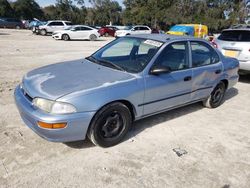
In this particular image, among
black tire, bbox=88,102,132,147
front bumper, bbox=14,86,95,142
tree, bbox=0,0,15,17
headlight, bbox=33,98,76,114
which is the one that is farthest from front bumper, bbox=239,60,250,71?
tree, bbox=0,0,15,17

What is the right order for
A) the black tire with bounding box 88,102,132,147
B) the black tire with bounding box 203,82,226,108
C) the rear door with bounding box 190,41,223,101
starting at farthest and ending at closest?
the black tire with bounding box 203,82,226,108, the rear door with bounding box 190,41,223,101, the black tire with bounding box 88,102,132,147

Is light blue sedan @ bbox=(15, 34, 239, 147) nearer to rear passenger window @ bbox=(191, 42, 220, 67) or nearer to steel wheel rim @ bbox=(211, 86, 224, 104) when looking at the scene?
rear passenger window @ bbox=(191, 42, 220, 67)

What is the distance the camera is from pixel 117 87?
3334 millimetres

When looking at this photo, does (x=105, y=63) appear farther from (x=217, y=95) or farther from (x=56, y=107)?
(x=217, y=95)

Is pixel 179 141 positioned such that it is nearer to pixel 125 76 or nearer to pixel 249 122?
pixel 125 76

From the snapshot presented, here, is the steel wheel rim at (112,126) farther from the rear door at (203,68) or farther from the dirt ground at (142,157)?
the rear door at (203,68)

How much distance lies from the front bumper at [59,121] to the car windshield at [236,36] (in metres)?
5.79

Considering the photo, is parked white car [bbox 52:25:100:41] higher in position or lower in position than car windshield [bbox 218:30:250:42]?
lower

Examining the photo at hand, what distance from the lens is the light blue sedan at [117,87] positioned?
3.03 metres

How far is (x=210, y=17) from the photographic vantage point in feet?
181

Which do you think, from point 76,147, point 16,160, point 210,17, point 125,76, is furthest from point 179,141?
point 210,17

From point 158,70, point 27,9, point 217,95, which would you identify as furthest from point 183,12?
point 158,70

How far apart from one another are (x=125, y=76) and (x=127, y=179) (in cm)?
142

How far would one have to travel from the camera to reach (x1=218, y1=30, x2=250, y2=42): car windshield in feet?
23.2
